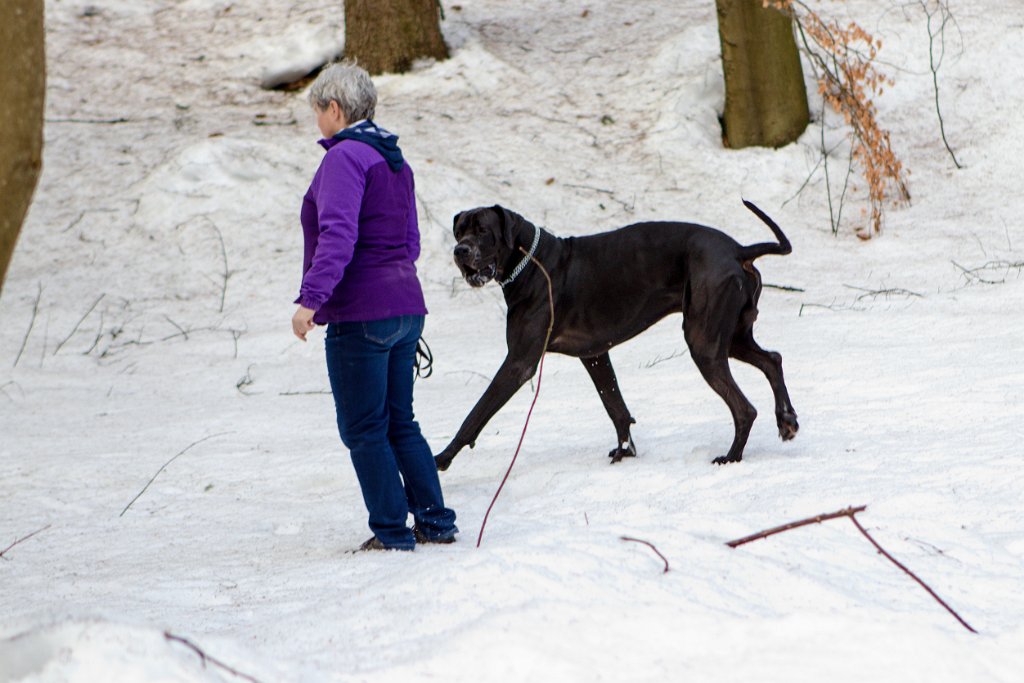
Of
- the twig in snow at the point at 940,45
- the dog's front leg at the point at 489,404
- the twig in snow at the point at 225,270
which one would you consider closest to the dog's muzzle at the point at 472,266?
the dog's front leg at the point at 489,404

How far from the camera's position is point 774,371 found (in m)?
5.66

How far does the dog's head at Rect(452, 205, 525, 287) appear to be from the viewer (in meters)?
5.29

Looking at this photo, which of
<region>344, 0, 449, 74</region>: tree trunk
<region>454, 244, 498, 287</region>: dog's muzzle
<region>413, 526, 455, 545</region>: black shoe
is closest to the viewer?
<region>413, 526, 455, 545</region>: black shoe

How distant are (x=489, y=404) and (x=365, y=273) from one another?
136cm

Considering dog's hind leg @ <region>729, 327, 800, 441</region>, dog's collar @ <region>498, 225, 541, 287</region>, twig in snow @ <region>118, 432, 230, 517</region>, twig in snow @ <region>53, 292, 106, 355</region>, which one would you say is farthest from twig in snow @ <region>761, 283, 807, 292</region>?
twig in snow @ <region>53, 292, 106, 355</region>

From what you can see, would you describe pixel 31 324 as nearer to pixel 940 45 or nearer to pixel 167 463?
pixel 167 463

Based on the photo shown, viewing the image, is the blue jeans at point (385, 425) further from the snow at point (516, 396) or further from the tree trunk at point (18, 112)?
the tree trunk at point (18, 112)

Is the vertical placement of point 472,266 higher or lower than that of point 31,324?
higher

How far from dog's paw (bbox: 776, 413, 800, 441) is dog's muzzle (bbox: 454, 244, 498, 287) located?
1.50 m

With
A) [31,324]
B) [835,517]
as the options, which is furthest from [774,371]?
[31,324]

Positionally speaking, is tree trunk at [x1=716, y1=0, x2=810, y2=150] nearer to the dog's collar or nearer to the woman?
the dog's collar

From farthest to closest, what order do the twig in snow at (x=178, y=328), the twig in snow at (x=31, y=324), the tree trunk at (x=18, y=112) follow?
the twig in snow at (x=178, y=328), the twig in snow at (x=31, y=324), the tree trunk at (x=18, y=112)

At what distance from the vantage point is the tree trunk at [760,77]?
35.8 ft

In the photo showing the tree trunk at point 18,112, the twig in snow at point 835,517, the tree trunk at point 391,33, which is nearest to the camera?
the tree trunk at point 18,112
